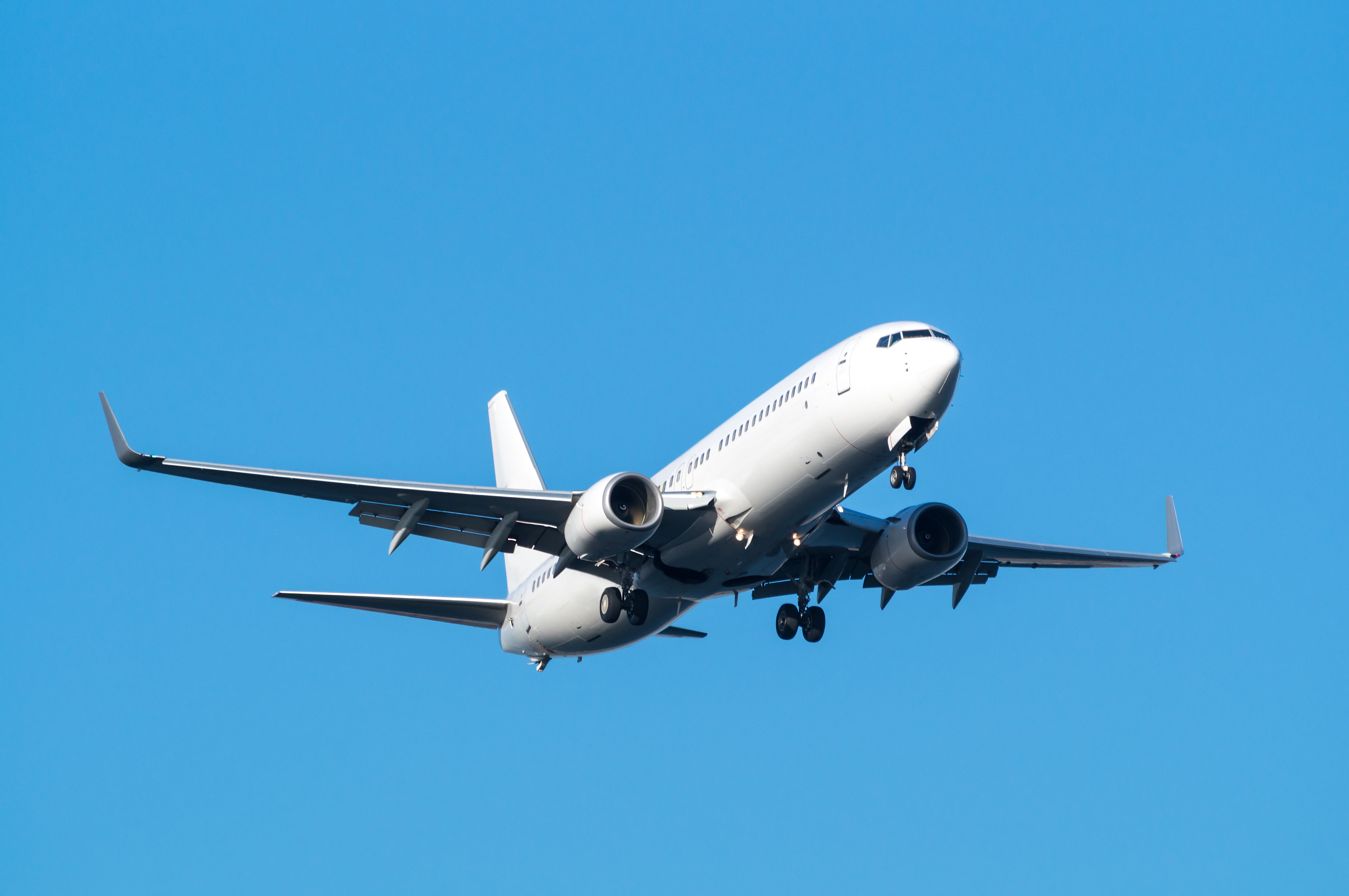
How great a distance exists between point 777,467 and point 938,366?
391 centimetres

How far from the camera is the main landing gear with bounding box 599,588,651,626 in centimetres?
2962

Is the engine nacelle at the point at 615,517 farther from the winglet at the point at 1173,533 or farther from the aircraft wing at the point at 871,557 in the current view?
the winglet at the point at 1173,533

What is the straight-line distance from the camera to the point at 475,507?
94.7 ft

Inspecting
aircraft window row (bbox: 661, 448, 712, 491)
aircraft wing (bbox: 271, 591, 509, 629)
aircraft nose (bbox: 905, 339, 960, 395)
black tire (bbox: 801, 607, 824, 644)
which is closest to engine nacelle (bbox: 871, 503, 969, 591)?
black tire (bbox: 801, 607, 824, 644)

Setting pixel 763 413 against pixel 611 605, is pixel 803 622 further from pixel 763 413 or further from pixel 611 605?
pixel 763 413

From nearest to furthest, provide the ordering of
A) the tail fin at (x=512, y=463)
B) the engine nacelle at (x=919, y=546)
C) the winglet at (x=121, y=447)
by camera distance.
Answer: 1. the winglet at (x=121, y=447)
2. the engine nacelle at (x=919, y=546)
3. the tail fin at (x=512, y=463)

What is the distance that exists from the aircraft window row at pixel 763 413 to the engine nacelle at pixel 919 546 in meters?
5.89

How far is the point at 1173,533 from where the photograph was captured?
3397 cm

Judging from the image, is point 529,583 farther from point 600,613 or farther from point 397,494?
point 397,494

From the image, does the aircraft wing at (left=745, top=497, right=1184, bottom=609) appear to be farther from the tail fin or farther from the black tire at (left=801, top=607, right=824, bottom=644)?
the tail fin

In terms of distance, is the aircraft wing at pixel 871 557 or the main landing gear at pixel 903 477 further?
the aircraft wing at pixel 871 557

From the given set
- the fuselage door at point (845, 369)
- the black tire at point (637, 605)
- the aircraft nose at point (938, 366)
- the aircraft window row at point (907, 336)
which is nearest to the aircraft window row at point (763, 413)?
the fuselage door at point (845, 369)

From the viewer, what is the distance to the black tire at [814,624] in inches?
1275

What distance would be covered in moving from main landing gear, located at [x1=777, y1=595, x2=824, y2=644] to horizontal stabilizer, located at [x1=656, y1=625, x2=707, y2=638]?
11.3ft
